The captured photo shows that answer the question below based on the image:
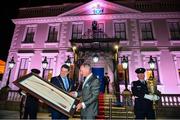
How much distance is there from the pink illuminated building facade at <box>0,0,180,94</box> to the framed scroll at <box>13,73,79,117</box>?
44.6 feet

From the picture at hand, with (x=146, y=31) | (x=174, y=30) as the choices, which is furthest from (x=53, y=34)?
(x=174, y=30)

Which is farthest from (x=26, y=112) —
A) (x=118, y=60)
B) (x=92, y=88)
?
(x=118, y=60)

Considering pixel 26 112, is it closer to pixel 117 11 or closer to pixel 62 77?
pixel 62 77

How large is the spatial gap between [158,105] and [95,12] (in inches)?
460

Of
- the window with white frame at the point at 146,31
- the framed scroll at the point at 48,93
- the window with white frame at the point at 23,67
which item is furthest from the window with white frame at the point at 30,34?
the framed scroll at the point at 48,93

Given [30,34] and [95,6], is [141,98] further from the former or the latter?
[30,34]

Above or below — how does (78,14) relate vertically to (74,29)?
above

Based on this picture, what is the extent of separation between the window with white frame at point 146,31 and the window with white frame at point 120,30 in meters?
1.91

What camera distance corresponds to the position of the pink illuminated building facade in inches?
661

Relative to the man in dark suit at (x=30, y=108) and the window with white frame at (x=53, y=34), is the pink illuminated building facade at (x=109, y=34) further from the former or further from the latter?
the man in dark suit at (x=30, y=108)

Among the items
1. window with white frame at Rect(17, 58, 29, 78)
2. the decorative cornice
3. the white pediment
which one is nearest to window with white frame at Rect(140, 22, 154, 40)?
the decorative cornice

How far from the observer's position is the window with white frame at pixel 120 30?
1828 centimetres

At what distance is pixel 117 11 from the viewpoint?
1908 centimetres

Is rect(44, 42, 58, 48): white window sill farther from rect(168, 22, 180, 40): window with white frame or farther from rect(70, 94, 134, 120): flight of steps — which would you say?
rect(168, 22, 180, 40): window with white frame
